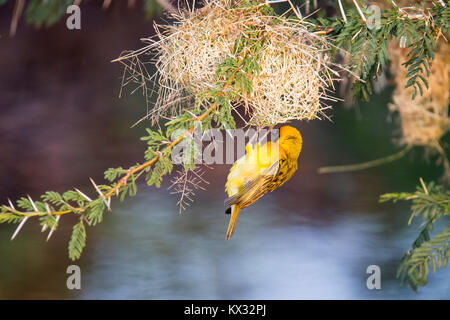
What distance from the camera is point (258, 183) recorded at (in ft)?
2.77

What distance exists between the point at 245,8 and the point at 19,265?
Result: 5.37 ft

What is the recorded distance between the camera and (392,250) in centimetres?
203

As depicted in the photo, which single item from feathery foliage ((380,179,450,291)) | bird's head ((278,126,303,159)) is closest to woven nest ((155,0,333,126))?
bird's head ((278,126,303,159))

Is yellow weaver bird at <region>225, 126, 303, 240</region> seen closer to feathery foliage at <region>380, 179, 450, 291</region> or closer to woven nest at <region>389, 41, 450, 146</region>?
feathery foliage at <region>380, 179, 450, 291</region>

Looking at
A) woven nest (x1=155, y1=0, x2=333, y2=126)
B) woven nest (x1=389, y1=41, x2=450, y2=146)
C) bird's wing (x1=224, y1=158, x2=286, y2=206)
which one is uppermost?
woven nest (x1=389, y1=41, x2=450, y2=146)

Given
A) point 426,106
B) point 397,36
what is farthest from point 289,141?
point 426,106

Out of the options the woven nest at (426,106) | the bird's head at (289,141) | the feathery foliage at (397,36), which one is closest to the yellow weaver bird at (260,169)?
the bird's head at (289,141)

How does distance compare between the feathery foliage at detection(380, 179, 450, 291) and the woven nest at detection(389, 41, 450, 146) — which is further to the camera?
the woven nest at detection(389, 41, 450, 146)

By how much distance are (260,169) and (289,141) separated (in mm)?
69

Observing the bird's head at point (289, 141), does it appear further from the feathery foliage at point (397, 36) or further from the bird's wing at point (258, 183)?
the feathery foliage at point (397, 36)

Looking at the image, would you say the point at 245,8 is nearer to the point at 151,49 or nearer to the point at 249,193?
the point at 151,49

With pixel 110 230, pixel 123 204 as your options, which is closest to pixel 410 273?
pixel 110 230

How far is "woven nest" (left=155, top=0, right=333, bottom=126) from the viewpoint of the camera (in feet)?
2.71

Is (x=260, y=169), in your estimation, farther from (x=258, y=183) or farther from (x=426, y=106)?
(x=426, y=106)
